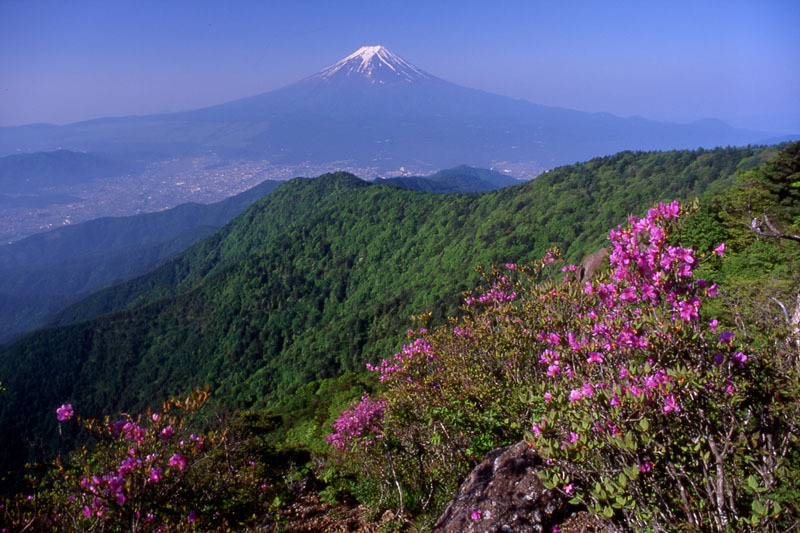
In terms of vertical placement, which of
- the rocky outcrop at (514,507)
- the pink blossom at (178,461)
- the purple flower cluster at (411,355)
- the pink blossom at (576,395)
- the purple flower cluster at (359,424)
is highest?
the pink blossom at (576,395)

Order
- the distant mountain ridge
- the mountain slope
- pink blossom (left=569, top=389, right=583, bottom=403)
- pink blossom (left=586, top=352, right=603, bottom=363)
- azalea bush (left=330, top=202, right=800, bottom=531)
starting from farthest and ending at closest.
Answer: the distant mountain ridge, the mountain slope, pink blossom (left=586, top=352, right=603, bottom=363), pink blossom (left=569, top=389, right=583, bottom=403), azalea bush (left=330, top=202, right=800, bottom=531)

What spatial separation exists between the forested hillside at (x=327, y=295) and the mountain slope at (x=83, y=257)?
6547cm

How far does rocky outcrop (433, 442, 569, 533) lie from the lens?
151 inches

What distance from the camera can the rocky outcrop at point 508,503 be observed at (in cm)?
384

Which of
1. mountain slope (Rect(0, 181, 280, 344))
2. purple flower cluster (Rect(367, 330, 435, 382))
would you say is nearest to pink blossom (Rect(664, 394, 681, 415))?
purple flower cluster (Rect(367, 330, 435, 382))

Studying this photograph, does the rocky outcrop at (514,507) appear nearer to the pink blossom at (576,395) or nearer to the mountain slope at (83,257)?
the pink blossom at (576,395)

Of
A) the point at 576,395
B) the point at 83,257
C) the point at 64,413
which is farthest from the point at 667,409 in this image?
the point at 83,257

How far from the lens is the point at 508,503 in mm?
3955

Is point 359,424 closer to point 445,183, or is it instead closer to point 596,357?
point 596,357

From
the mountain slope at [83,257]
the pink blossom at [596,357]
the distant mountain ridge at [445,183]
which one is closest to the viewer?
the pink blossom at [596,357]

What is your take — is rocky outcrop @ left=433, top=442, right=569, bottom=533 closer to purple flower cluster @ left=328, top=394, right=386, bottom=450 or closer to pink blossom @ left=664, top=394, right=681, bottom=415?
pink blossom @ left=664, top=394, right=681, bottom=415

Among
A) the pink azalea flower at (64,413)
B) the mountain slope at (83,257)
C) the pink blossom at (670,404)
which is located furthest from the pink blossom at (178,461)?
the mountain slope at (83,257)

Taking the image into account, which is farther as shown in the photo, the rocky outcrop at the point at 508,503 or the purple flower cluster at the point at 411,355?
the purple flower cluster at the point at 411,355

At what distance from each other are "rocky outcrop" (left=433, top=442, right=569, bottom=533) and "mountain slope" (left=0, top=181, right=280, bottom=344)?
13654 centimetres
